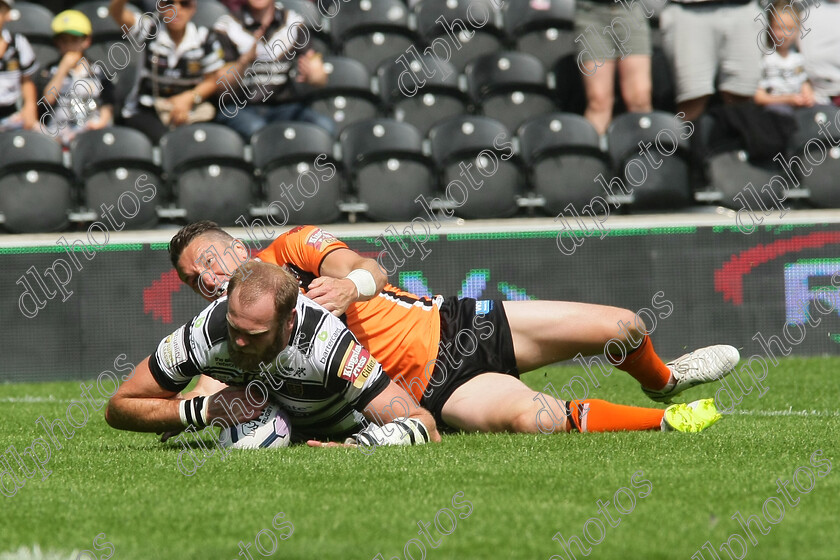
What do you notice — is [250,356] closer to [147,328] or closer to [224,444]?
[224,444]

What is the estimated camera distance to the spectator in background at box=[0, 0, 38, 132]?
9945 mm

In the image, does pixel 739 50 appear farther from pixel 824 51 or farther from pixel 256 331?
pixel 256 331

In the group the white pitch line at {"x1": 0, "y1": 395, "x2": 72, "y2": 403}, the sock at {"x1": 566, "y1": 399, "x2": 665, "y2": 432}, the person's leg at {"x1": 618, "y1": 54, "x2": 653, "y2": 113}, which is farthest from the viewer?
the person's leg at {"x1": 618, "y1": 54, "x2": 653, "y2": 113}

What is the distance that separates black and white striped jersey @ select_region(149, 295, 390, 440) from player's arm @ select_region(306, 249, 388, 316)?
132mm

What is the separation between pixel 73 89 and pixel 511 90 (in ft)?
13.9

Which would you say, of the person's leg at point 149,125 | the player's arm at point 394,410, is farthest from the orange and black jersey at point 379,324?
the person's leg at point 149,125

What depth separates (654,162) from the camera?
9.61 metres

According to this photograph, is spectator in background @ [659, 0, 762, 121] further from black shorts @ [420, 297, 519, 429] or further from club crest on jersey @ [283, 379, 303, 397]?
club crest on jersey @ [283, 379, 303, 397]

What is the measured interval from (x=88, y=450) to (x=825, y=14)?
8623 millimetres

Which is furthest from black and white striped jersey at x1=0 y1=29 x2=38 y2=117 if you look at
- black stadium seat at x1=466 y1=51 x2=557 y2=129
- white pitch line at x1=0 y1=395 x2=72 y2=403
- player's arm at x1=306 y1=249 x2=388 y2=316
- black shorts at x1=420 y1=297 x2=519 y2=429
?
black shorts at x1=420 y1=297 x2=519 y2=429

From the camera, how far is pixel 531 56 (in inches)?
441

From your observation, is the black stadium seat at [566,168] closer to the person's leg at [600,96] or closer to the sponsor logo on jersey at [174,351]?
the person's leg at [600,96]

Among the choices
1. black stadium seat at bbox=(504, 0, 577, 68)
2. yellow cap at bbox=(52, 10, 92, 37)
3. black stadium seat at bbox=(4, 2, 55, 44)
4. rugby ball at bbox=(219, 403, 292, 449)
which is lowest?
black stadium seat at bbox=(4, 2, 55, 44)

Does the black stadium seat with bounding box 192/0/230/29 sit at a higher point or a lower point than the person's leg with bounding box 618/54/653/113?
lower
